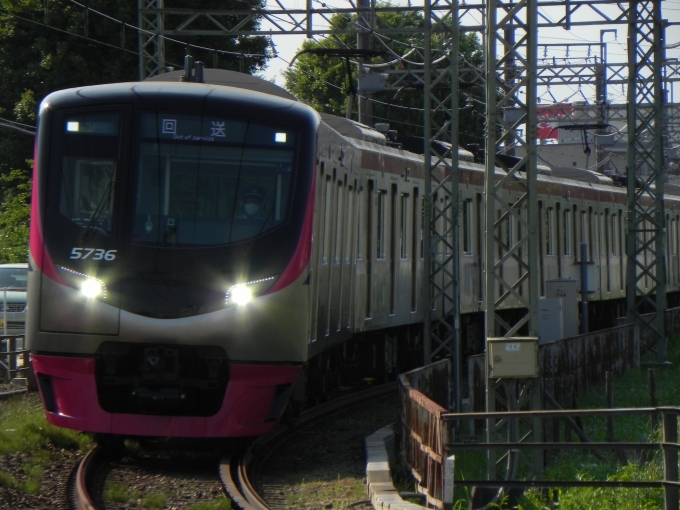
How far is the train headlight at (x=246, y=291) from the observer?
1034cm

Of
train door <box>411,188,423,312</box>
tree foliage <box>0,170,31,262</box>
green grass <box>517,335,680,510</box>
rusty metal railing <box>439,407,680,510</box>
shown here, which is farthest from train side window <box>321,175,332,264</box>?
tree foliage <box>0,170,31,262</box>

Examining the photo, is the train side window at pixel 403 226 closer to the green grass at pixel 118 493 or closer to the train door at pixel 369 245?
the train door at pixel 369 245

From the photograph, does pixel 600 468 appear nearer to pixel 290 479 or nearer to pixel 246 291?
pixel 290 479

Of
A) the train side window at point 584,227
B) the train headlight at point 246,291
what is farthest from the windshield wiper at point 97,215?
the train side window at point 584,227

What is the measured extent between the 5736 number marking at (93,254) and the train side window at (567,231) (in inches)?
669

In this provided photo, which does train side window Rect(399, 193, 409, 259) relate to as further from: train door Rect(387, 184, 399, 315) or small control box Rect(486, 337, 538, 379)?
small control box Rect(486, 337, 538, 379)

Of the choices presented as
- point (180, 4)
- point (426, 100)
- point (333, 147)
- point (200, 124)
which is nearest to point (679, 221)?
point (180, 4)

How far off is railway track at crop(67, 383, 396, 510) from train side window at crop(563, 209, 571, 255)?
1376 cm

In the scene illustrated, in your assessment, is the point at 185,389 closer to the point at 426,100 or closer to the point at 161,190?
the point at 161,190

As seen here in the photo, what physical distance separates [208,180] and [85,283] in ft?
4.24

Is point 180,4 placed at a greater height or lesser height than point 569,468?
greater

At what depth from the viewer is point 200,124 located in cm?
1066

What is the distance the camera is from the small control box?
10289mm

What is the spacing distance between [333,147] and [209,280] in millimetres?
2857
